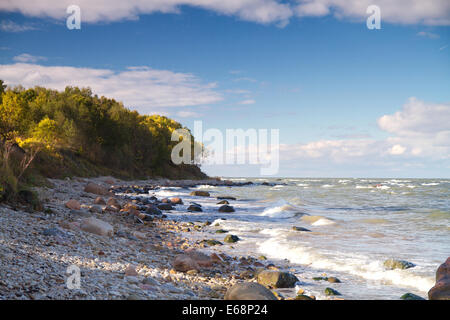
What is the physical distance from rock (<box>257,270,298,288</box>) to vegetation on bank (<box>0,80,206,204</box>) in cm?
1826

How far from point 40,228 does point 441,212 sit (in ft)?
72.2

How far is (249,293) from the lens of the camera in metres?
5.44

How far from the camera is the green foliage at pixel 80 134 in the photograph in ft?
109

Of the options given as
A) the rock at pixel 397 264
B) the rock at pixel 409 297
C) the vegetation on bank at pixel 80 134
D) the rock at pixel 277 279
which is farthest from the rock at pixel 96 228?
the vegetation on bank at pixel 80 134

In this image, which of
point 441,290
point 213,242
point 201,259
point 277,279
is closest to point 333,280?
point 277,279

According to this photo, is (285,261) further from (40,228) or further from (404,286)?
(40,228)

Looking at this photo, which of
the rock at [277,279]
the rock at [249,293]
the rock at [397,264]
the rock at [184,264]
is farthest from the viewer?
the rock at [397,264]

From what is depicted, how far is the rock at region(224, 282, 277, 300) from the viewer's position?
5.38m

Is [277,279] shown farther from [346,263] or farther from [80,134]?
[80,134]

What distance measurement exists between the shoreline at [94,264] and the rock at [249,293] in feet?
1.74

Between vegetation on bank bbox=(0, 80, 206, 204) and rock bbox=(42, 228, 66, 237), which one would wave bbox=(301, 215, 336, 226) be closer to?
rock bbox=(42, 228, 66, 237)

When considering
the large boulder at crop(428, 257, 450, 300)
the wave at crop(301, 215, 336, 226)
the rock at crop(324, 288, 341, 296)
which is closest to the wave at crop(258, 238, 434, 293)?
the large boulder at crop(428, 257, 450, 300)

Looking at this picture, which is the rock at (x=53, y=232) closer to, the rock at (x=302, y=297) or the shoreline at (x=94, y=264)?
the shoreline at (x=94, y=264)
